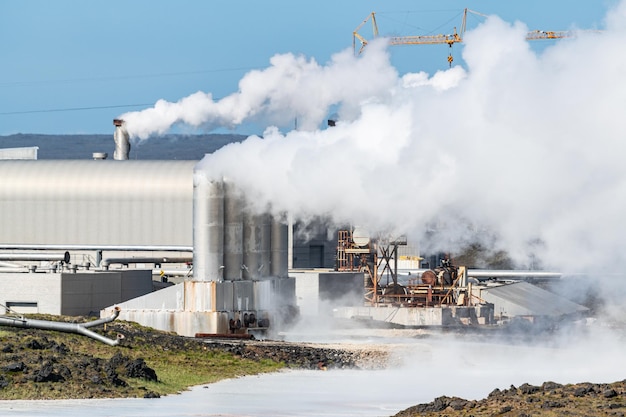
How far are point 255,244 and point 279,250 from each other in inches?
164

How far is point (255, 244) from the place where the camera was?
79.8 meters

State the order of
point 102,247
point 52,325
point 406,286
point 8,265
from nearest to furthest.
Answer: point 52,325
point 8,265
point 406,286
point 102,247

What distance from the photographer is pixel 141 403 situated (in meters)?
44.5

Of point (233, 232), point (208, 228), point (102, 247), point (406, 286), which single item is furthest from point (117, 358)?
point (102, 247)

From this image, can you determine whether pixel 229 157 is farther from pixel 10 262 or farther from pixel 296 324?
pixel 10 262

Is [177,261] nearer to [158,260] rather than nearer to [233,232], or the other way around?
[158,260]

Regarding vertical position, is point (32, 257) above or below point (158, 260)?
below

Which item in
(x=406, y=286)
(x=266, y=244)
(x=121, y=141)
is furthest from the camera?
(x=121, y=141)

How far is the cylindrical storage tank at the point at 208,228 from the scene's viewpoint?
76875mm

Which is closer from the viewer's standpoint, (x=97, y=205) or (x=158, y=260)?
(x=158, y=260)

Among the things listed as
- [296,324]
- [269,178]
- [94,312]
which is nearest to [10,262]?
[94,312]

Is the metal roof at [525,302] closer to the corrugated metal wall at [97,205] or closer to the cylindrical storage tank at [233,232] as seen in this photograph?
the corrugated metal wall at [97,205]

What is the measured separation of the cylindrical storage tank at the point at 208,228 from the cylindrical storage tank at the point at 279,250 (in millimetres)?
5861

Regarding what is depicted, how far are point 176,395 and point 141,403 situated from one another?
381cm
